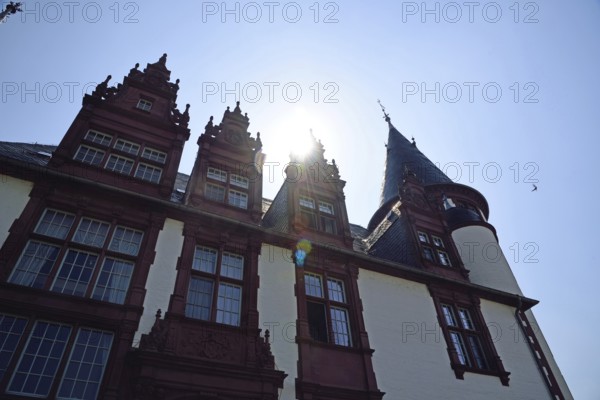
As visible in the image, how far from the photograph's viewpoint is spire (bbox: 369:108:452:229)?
23234mm

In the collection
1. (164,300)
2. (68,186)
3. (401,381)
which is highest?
(68,186)

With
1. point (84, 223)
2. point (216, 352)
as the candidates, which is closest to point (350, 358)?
point (216, 352)

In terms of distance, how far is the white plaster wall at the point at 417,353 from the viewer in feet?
37.9

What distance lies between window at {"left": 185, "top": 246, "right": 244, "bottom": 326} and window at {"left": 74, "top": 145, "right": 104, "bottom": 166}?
13.4 feet

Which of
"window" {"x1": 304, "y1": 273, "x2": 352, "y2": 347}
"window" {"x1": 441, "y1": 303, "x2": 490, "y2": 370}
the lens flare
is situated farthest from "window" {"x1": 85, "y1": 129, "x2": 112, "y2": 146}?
"window" {"x1": 441, "y1": 303, "x2": 490, "y2": 370}

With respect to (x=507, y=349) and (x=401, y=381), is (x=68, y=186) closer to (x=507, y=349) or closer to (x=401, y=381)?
(x=401, y=381)

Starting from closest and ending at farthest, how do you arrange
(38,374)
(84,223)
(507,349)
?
(38,374)
(84,223)
(507,349)

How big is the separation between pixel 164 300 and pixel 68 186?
414 cm

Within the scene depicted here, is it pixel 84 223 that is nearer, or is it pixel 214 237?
pixel 84 223

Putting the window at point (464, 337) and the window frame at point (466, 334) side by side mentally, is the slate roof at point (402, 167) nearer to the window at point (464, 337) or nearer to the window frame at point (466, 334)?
the window frame at point (466, 334)

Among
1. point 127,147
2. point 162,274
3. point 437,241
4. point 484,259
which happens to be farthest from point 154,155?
point 484,259

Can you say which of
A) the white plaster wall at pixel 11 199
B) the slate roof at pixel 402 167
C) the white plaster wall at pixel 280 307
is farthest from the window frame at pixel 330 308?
the slate roof at pixel 402 167

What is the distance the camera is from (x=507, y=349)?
14.4 meters

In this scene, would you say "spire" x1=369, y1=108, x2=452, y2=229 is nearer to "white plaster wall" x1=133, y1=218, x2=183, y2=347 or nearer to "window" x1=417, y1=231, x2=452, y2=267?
"window" x1=417, y1=231, x2=452, y2=267
